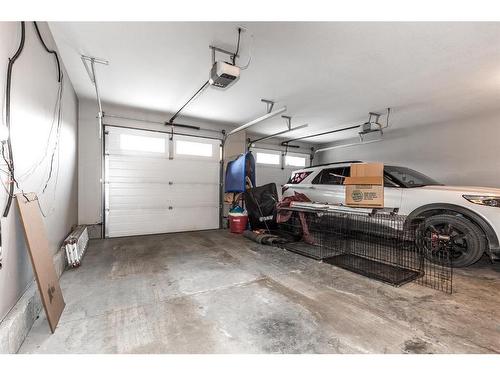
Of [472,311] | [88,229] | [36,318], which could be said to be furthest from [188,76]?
[472,311]

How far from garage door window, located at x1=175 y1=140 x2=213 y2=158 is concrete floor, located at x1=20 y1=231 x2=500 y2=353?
122 inches

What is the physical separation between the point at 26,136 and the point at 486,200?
5.23 metres

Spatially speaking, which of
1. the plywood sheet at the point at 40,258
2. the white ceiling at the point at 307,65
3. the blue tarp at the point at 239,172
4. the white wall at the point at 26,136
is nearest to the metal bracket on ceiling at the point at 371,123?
the white ceiling at the point at 307,65

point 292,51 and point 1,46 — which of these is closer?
point 1,46

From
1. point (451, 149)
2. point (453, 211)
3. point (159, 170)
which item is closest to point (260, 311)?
point (453, 211)

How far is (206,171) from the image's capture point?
19.8ft

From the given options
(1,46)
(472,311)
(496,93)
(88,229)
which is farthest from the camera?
(88,229)

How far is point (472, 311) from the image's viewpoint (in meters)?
2.09

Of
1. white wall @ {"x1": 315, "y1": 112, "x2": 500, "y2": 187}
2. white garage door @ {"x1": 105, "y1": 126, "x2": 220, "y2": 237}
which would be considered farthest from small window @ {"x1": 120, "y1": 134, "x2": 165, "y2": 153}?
white wall @ {"x1": 315, "y1": 112, "x2": 500, "y2": 187}

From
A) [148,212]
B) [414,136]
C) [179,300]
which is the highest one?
[414,136]

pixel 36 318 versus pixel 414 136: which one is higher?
pixel 414 136

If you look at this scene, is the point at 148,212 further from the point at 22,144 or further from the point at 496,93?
the point at 496,93

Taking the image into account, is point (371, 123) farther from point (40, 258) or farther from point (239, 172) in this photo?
point (40, 258)

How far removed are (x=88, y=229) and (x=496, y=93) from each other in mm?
7955
